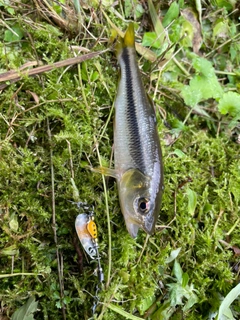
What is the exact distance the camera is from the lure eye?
1.95m

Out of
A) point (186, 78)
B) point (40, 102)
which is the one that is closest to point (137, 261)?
point (40, 102)

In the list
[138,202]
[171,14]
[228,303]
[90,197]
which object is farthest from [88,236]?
[171,14]

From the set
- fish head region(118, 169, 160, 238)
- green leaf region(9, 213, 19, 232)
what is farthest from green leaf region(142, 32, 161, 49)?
green leaf region(9, 213, 19, 232)

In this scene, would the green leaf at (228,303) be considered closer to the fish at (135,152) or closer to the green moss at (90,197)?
the green moss at (90,197)

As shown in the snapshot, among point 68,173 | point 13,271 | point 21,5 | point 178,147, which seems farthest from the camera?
point 178,147

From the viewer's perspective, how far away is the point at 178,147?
8.11ft

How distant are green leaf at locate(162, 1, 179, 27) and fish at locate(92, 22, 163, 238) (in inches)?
19.5

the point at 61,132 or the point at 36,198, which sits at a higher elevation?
the point at 61,132

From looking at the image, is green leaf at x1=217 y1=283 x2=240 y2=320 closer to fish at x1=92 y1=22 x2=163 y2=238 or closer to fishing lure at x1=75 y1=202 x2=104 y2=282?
fish at x1=92 y1=22 x2=163 y2=238

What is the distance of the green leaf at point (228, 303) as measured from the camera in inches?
83.9

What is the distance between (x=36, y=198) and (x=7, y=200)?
0.15 m

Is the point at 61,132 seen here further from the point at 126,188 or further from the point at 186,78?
the point at 186,78

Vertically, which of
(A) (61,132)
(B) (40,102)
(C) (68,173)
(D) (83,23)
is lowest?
(C) (68,173)

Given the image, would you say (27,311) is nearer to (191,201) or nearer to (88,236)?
(88,236)
